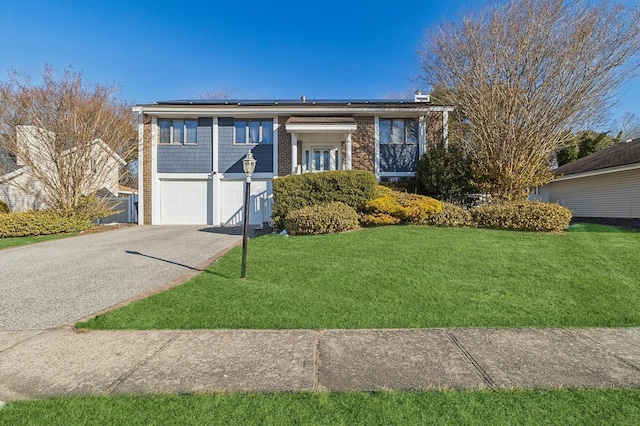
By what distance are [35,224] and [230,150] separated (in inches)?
318

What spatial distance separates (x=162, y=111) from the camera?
14.1m

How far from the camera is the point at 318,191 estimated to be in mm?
10102

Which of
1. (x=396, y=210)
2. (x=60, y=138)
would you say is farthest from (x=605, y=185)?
(x=60, y=138)

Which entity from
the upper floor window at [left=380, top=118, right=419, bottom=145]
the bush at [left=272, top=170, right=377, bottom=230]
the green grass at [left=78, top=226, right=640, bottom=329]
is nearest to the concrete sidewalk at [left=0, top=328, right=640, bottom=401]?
the green grass at [left=78, top=226, right=640, bottom=329]

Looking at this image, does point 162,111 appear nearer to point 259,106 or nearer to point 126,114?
point 126,114

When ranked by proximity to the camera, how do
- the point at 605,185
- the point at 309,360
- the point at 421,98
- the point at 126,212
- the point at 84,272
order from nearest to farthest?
the point at 309,360, the point at 84,272, the point at 605,185, the point at 421,98, the point at 126,212

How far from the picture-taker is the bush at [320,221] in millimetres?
8617

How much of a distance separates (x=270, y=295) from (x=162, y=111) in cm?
1324

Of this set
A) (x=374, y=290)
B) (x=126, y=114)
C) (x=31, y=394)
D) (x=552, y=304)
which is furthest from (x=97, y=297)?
(x=126, y=114)

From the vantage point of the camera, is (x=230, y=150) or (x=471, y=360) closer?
(x=471, y=360)

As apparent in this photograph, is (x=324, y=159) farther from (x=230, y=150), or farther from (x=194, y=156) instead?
(x=194, y=156)

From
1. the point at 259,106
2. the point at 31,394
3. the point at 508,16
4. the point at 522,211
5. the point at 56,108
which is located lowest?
the point at 31,394

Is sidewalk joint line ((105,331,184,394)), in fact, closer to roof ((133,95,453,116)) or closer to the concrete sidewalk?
the concrete sidewalk

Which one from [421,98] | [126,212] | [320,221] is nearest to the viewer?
[320,221]
